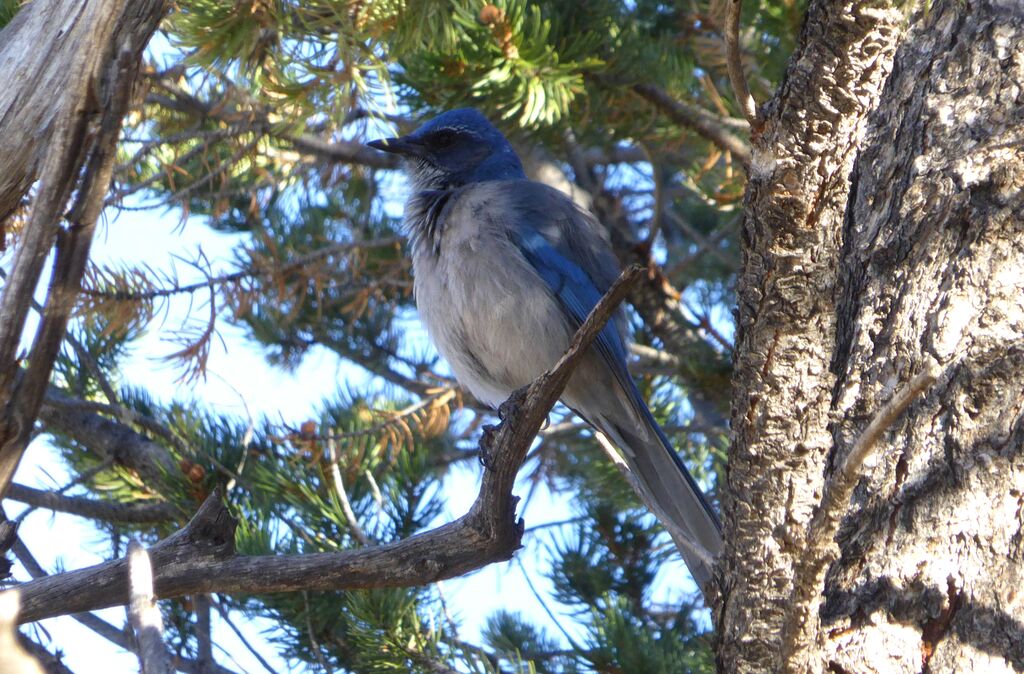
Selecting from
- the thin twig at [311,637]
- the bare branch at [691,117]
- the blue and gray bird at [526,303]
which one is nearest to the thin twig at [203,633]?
the thin twig at [311,637]

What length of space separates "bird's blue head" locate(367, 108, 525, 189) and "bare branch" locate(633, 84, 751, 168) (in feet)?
2.17

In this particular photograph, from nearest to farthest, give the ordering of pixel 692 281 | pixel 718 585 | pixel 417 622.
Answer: pixel 718 585
pixel 417 622
pixel 692 281

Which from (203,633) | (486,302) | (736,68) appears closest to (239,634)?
(203,633)

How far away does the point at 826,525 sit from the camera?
5.41 feet

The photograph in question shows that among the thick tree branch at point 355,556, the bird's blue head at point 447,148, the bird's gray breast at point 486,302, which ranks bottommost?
the thick tree branch at point 355,556

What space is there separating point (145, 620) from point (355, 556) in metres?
1.11

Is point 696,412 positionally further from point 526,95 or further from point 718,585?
point 718,585

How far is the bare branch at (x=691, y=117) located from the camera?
4.40 metres

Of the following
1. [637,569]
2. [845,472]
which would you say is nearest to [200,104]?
[637,569]

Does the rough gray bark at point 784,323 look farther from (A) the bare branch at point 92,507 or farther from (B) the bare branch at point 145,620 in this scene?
(A) the bare branch at point 92,507

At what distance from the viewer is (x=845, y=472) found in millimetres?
1610

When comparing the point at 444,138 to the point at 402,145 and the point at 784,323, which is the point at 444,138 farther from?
the point at 784,323

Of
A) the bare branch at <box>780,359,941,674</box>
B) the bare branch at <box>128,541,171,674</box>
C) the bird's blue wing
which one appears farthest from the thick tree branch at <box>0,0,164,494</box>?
the bird's blue wing

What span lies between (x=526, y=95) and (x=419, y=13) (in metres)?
0.53
